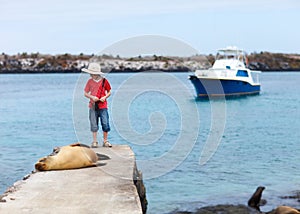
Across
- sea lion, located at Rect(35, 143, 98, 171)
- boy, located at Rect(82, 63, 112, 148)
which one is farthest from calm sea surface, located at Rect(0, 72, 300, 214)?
sea lion, located at Rect(35, 143, 98, 171)

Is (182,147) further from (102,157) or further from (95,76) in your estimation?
(102,157)

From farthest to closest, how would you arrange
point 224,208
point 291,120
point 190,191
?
point 291,120 → point 190,191 → point 224,208

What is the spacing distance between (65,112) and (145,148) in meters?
21.2

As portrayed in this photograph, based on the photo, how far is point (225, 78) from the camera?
47.9m

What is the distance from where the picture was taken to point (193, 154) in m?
21.4

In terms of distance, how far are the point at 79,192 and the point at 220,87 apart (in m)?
38.9

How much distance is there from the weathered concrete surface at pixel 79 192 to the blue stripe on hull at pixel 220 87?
33.5 m

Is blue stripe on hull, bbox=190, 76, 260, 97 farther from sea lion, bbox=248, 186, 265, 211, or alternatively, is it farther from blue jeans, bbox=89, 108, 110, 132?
blue jeans, bbox=89, 108, 110, 132

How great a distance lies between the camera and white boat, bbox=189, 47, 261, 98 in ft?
147

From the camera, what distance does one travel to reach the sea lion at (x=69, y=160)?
32.5 feet

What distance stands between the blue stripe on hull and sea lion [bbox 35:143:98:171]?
3278 centimetres

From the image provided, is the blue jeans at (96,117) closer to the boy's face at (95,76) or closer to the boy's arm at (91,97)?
the boy's arm at (91,97)

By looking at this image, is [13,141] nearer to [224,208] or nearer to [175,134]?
[175,134]

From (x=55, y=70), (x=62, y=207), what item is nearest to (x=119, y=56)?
(x=62, y=207)
